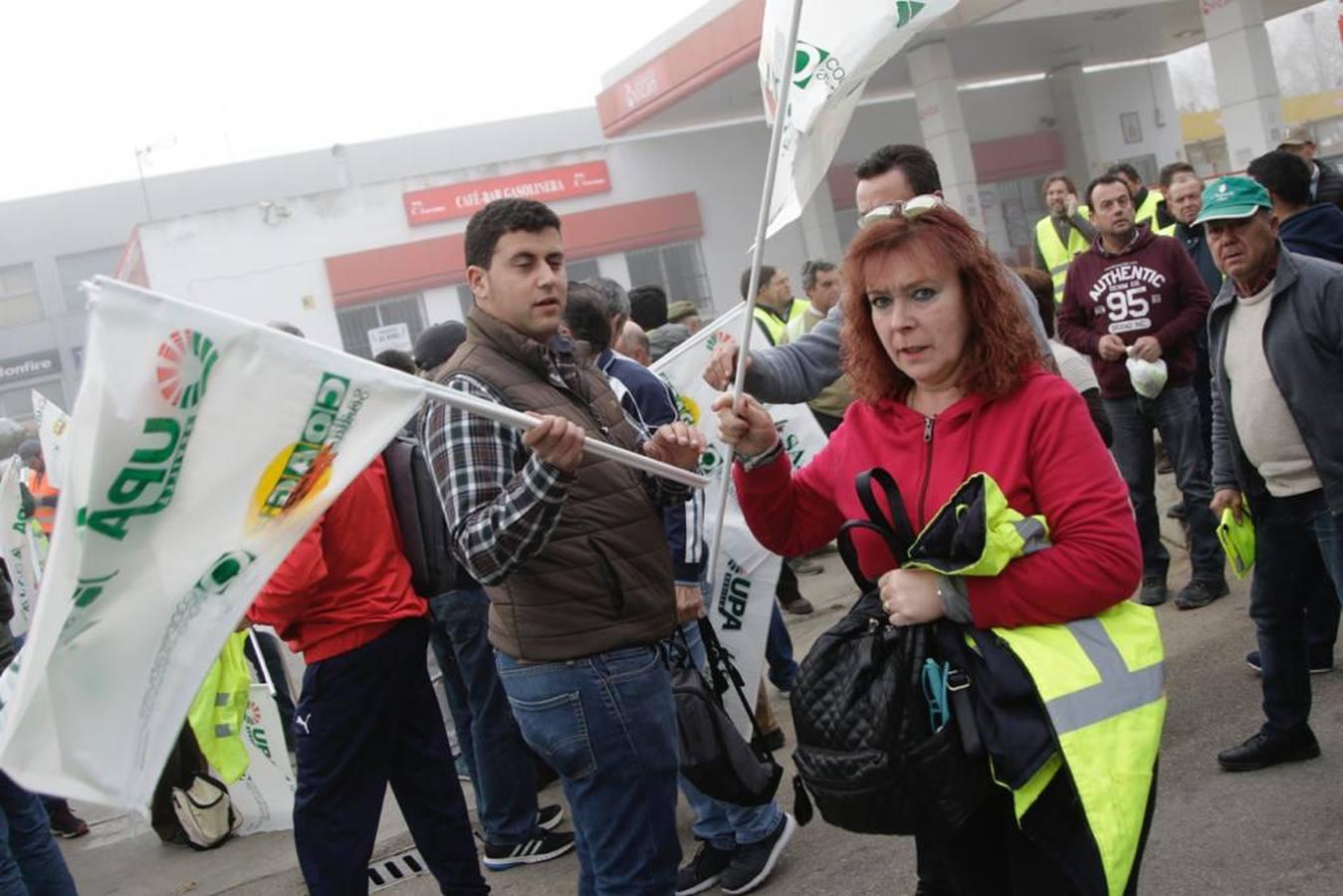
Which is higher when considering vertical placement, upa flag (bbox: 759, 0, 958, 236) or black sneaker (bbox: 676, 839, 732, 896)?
upa flag (bbox: 759, 0, 958, 236)

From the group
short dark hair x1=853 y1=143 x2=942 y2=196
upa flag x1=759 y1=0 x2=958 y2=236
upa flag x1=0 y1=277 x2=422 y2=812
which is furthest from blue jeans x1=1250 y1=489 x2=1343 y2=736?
upa flag x1=0 y1=277 x2=422 y2=812

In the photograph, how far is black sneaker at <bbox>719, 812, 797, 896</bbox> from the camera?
4.39 metres

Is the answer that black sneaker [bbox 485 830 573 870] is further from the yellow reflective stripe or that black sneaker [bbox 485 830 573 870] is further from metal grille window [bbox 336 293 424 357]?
metal grille window [bbox 336 293 424 357]

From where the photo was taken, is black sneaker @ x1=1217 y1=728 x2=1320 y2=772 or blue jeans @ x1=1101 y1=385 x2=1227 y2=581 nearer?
black sneaker @ x1=1217 y1=728 x2=1320 y2=772

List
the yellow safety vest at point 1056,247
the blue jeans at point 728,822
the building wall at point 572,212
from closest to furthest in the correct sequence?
1. the blue jeans at point 728,822
2. the yellow safety vest at point 1056,247
3. the building wall at point 572,212

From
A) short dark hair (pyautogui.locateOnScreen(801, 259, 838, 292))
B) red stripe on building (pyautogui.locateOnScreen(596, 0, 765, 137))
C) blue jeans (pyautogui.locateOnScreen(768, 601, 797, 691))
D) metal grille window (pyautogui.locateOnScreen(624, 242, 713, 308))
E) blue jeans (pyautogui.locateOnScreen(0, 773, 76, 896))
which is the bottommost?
blue jeans (pyautogui.locateOnScreen(768, 601, 797, 691))

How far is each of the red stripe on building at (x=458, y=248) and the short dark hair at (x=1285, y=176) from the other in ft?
74.7

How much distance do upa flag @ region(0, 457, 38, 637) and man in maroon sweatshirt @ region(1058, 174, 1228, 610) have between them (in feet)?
18.7

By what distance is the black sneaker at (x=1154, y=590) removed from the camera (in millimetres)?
6570

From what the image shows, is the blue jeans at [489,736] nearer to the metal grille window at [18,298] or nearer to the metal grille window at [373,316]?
the metal grille window at [373,316]

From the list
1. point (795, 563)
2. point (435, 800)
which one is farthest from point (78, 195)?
point (435, 800)

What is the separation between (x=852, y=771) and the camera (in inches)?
91.0

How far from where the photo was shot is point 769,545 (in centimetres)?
280

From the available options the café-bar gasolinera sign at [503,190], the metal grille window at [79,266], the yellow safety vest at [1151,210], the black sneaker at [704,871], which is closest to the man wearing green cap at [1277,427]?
the black sneaker at [704,871]
